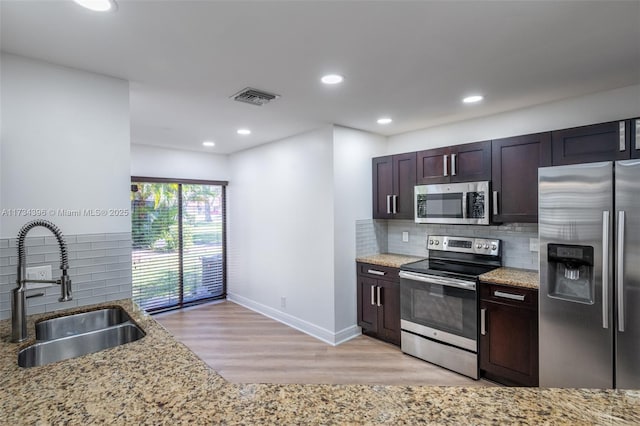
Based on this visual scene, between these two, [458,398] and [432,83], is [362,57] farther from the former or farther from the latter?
[458,398]

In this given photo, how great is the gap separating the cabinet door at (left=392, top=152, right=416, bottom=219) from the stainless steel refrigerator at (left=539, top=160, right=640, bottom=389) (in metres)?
1.43

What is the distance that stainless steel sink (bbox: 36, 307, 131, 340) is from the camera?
1.81 m

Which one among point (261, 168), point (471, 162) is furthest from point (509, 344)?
point (261, 168)

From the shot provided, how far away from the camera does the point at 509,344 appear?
8.75ft

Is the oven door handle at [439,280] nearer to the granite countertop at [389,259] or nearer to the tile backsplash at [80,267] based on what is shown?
the granite countertop at [389,259]

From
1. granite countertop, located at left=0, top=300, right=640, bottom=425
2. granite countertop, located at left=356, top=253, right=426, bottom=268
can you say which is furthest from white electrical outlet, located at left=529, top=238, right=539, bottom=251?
granite countertop, located at left=0, top=300, right=640, bottom=425

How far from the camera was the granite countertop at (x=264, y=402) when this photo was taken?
0.88m

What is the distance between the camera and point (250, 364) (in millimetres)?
3223

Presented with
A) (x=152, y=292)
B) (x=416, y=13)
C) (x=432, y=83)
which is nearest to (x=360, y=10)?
(x=416, y=13)

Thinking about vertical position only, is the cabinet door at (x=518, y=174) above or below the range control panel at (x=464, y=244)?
above

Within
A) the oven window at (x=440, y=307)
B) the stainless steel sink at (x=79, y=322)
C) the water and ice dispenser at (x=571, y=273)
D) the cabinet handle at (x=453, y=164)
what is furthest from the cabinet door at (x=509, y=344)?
the stainless steel sink at (x=79, y=322)

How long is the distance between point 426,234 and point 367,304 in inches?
44.3

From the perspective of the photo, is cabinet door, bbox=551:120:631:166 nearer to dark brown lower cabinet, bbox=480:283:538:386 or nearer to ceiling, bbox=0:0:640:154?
ceiling, bbox=0:0:640:154

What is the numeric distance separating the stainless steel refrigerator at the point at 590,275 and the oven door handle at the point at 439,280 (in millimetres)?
569
